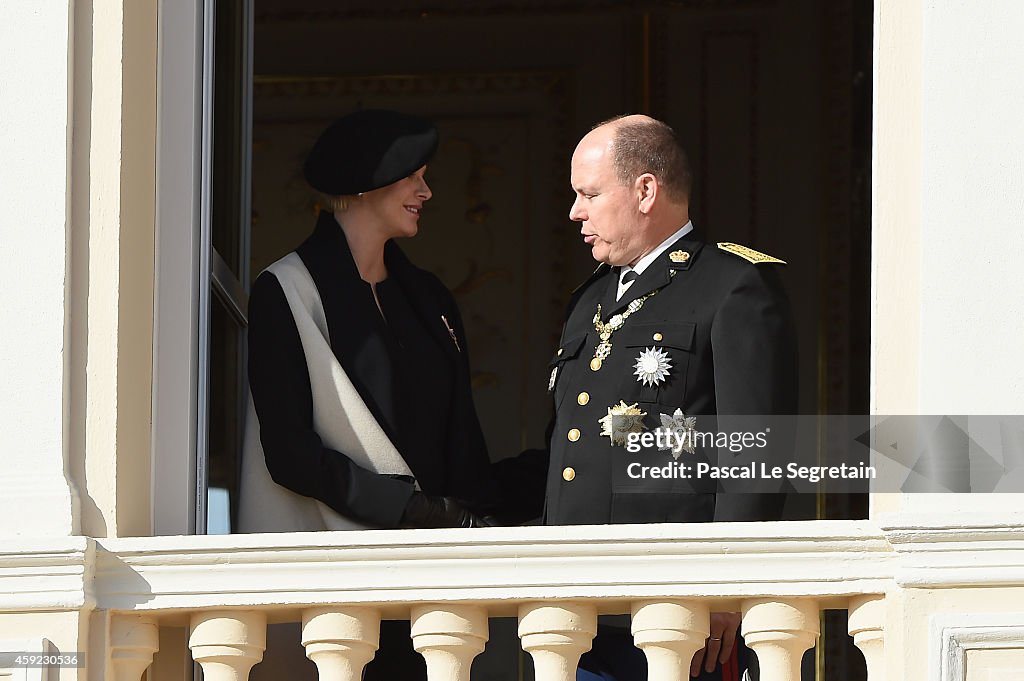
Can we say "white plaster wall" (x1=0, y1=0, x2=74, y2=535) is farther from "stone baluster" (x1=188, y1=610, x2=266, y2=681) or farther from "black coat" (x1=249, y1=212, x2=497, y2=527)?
"black coat" (x1=249, y1=212, x2=497, y2=527)

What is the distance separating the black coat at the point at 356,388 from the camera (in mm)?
3561

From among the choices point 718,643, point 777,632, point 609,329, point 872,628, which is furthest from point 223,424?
point 872,628

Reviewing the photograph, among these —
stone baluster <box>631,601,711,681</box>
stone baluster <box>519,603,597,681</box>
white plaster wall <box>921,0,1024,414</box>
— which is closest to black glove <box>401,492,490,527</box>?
stone baluster <box>519,603,597,681</box>

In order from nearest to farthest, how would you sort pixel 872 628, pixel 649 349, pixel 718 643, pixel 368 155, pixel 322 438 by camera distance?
pixel 872 628 < pixel 718 643 < pixel 649 349 < pixel 322 438 < pixel 368 155

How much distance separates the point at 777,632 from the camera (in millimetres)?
3135

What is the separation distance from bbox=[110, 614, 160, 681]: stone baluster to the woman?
0.41m

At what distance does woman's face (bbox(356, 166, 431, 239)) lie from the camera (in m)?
3.87

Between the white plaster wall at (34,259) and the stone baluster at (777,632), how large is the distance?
113 centimetres

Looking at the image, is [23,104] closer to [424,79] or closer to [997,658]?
[997,658]

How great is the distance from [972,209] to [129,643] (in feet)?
5.14

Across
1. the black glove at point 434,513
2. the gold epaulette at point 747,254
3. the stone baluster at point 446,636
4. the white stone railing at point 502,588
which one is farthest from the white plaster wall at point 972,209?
the black glove at point 434,513

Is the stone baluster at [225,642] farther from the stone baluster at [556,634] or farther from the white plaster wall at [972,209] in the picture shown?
the white plaster wall at [972,209]

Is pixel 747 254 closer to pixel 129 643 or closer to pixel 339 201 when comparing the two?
pixel 339 201

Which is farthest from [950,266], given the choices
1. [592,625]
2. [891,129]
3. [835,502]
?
[835,502]
